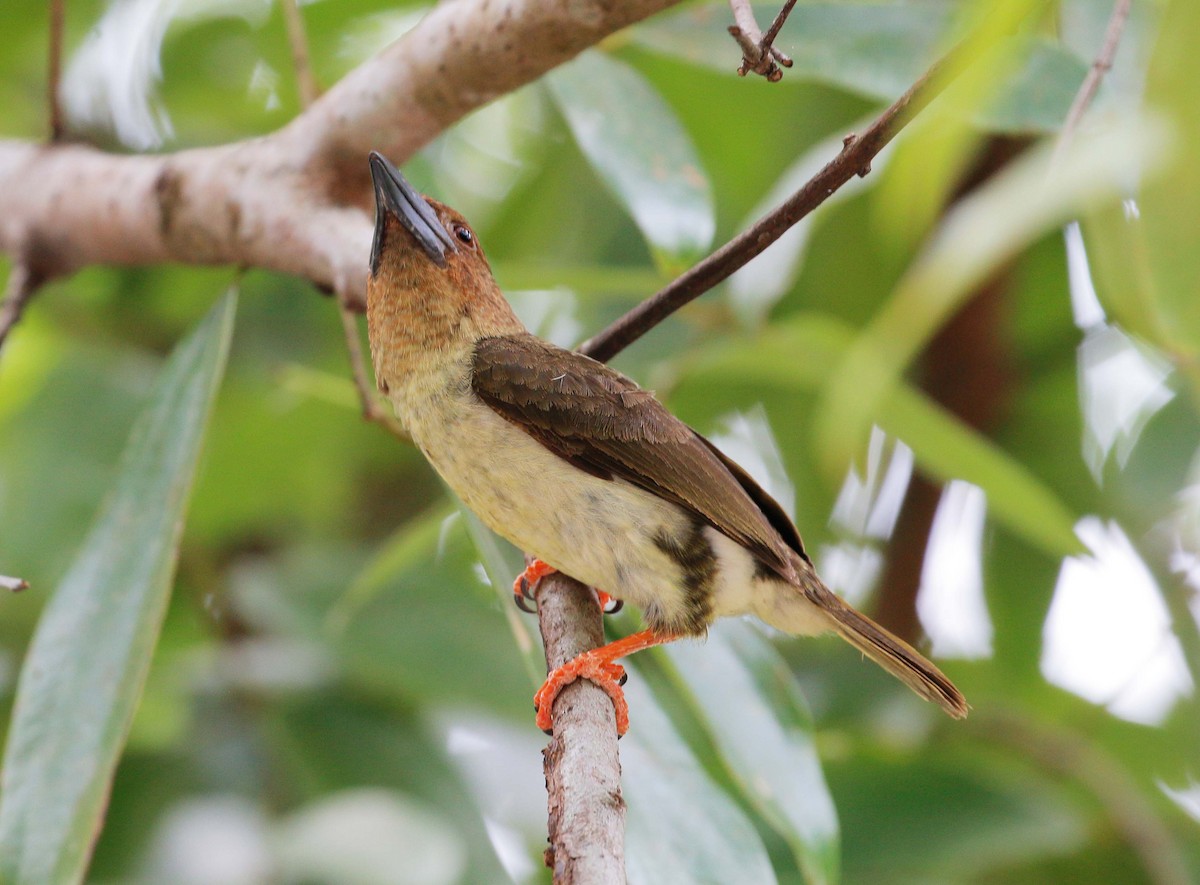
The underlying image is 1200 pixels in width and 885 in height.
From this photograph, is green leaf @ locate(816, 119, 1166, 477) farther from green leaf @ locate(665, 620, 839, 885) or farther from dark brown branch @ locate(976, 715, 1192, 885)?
dark brown branch @ locate(976, 715, 1192, 885)

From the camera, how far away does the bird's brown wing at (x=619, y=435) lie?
226 centimetres

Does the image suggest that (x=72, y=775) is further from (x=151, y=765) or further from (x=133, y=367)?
(x=133, y=367)

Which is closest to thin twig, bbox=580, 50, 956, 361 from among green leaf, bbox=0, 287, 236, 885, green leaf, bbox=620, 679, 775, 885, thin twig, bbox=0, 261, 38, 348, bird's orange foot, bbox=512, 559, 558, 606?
bird's orange foot, bbox=512, 559, 558, 606

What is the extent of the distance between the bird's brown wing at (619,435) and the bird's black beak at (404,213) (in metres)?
0.30

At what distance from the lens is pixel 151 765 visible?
11.3 ft

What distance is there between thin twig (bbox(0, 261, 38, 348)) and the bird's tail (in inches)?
58.6

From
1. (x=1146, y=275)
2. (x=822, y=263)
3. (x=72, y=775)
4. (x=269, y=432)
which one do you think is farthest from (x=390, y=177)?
(x=822, y=263)

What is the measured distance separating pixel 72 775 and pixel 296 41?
4.61 feet

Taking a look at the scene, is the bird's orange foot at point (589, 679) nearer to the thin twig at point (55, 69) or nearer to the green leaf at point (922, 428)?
the green leaf at point (922, 428)

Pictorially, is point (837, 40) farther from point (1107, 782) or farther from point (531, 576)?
point (1107, 782)

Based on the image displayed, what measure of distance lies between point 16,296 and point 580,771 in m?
1.59

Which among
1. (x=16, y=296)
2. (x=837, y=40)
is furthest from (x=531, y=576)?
(x=837, y=40)

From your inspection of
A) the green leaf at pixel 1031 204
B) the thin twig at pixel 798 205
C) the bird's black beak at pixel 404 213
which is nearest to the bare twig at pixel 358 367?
the bird's black beak at pixel 404 213

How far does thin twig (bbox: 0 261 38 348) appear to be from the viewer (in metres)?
2.35
